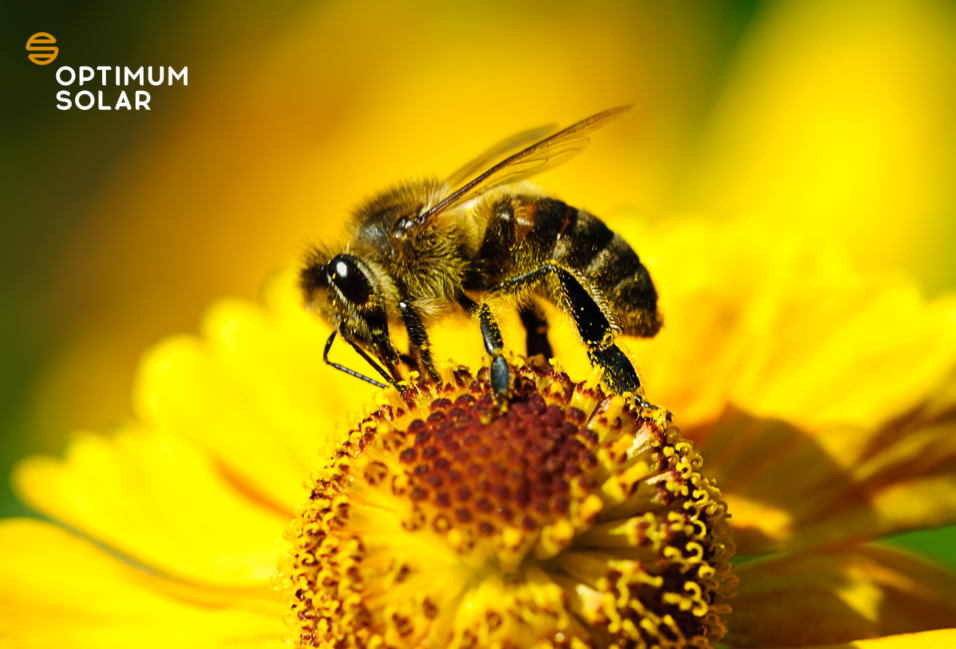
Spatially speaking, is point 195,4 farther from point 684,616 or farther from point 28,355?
point 684,616

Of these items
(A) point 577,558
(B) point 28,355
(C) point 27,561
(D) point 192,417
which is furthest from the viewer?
(B) point 28,355

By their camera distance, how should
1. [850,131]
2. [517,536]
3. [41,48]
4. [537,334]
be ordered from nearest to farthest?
[517,536], [537,334], [850,131], [41,48]

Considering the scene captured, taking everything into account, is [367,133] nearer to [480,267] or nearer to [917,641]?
[480,267]

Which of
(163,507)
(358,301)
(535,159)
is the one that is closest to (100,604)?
(163,507)

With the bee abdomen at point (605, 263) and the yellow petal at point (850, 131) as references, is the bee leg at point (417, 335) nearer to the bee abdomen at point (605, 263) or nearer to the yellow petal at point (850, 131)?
the bee abdomen at point (605, 263)

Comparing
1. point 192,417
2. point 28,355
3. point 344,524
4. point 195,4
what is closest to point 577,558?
point 344,524

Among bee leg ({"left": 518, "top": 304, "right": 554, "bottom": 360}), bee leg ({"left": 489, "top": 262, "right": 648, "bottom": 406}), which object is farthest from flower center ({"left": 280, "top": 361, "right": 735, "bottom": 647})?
bee leg ({"left": 518, "top": 304, "right": 554, "bottom": 360})
